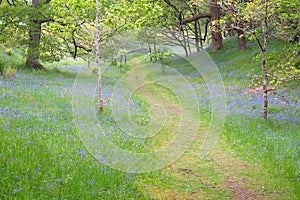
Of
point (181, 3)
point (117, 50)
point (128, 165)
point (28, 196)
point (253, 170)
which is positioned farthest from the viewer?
point (117, 50)

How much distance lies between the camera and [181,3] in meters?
35.9

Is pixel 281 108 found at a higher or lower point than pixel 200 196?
higher

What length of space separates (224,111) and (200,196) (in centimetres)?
838

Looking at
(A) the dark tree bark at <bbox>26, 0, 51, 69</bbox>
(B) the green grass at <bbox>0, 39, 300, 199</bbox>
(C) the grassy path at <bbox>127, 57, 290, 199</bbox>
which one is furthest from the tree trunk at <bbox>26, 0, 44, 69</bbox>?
(C) the grassy path at <bbox>127, 57, 290, 199</bbox>

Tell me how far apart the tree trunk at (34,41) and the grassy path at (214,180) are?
1827cm

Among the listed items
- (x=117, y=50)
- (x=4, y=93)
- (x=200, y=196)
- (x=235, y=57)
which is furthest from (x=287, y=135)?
(x=117, y=50)

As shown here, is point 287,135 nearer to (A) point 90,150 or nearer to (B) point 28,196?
(A) point 90,150

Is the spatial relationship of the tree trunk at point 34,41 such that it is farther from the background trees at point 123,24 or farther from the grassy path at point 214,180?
the grassy path at point 214,180

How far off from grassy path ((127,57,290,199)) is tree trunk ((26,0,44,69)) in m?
18.3

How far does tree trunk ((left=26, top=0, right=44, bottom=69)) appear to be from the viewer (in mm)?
23609

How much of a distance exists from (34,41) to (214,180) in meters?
20.8

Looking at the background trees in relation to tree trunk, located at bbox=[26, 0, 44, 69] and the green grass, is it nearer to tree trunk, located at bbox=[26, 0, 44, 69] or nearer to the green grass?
tree trunk, located at bbox=[26, 0, 44, 69]

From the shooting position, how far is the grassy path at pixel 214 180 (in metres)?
6.20

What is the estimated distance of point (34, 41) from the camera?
954 inches
